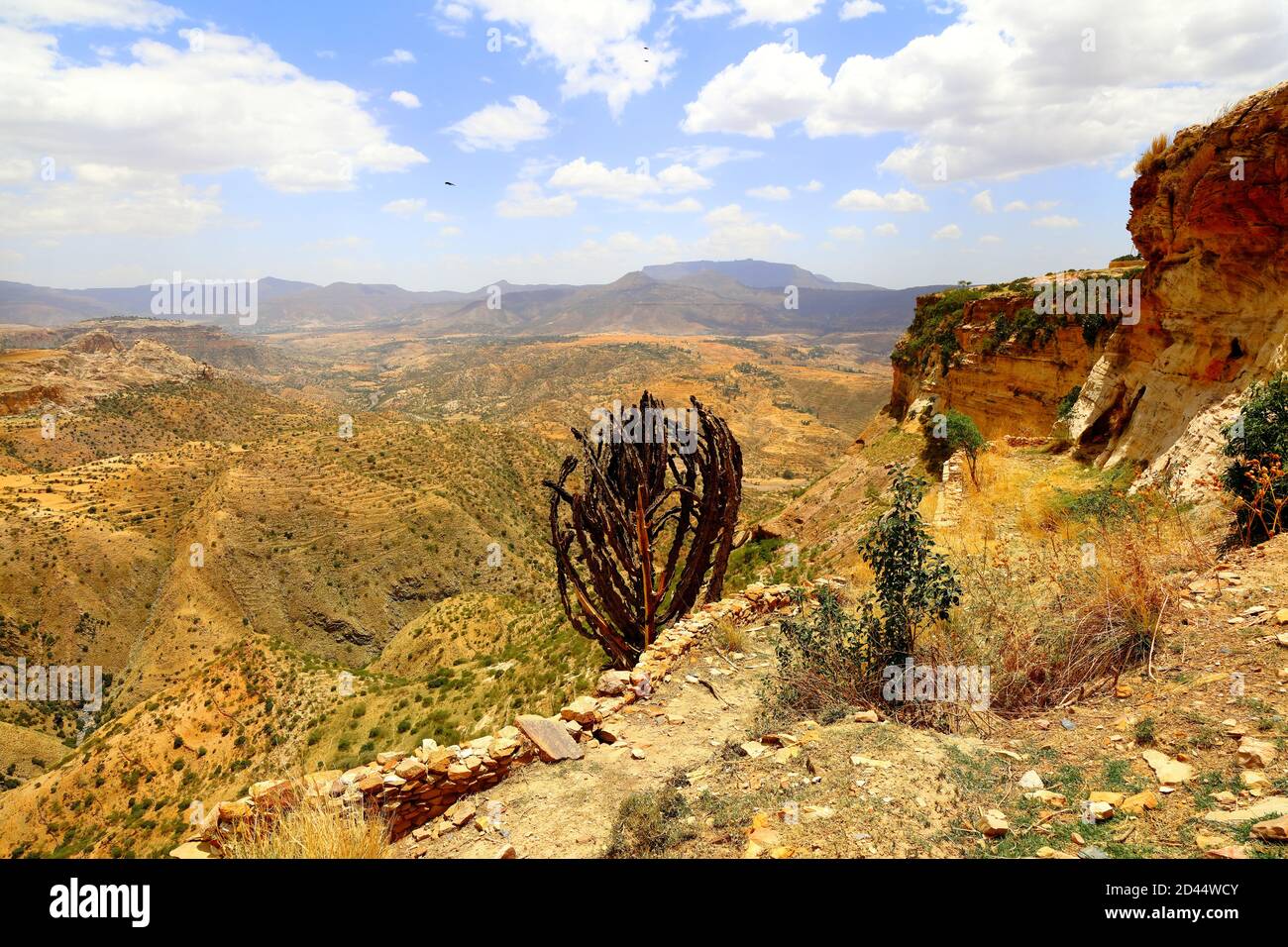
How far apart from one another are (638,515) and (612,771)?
4698mm

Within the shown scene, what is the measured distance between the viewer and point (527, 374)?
116 metres

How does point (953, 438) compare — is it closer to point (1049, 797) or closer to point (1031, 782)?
point (1031, 782)

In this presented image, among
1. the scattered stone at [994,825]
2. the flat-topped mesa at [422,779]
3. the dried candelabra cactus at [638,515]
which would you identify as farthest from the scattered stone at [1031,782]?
the dried candelabra cactus at [638,515]

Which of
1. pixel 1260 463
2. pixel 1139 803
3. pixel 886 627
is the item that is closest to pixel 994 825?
pixel 1139 803

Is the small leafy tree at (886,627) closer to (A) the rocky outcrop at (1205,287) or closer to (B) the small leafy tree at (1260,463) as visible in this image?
(B) the small leafy tree at (1260,463)

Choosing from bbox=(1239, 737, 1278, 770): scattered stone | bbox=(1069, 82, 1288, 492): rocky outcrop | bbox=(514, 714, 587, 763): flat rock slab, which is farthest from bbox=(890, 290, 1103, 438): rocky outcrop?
bbox=(514, 714, 587, 763): flat rock slab

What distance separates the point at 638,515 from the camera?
9.50 m

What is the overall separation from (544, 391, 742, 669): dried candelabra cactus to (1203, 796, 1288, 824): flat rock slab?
266 inches

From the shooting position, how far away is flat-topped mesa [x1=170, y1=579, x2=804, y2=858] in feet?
15.2

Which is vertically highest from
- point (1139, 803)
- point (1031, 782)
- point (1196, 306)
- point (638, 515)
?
point (1196, 306)

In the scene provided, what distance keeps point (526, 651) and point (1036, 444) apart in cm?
1535
